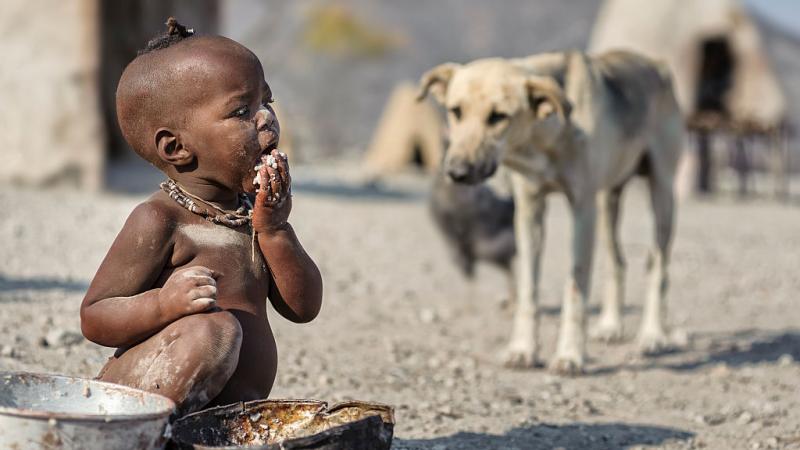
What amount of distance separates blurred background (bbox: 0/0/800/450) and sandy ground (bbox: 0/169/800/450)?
0.02m

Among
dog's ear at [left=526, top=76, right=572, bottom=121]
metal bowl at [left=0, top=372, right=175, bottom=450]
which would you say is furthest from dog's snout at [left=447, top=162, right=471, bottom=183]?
metal bowl at [left=0, top=372, right=175, bottom=450]

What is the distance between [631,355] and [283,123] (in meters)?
14.4

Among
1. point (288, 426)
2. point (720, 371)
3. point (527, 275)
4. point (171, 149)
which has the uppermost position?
point (171, 149)

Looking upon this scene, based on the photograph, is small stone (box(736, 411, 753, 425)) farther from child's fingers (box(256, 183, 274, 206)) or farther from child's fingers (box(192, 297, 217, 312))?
child's fingers (box(192, 297, 217, 312))

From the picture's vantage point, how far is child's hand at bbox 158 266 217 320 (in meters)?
2.82

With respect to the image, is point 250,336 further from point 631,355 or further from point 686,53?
point 686,53

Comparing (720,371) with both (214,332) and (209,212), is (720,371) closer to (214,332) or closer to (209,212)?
(209,212)

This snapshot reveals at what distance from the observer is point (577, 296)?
241 inches

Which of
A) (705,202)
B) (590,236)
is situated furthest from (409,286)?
(705,202)

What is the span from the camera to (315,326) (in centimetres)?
655

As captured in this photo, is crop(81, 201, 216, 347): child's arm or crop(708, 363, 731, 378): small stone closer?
crop(81, 201, 216, 347): child's arm

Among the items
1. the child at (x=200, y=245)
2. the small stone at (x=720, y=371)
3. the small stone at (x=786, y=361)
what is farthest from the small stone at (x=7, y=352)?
the small stone at (x=786, y=361)

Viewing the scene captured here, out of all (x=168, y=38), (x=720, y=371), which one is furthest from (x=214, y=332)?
(x=720, y=371)

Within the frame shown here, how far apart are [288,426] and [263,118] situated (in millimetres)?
852
